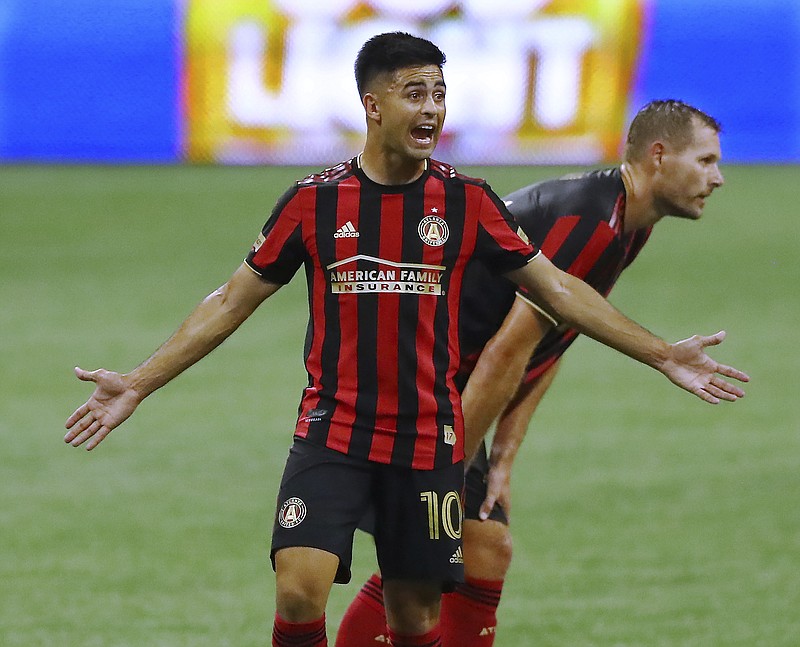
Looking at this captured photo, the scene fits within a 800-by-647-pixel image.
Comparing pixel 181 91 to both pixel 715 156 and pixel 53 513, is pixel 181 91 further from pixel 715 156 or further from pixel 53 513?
pixel 715 156

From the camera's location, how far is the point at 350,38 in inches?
769

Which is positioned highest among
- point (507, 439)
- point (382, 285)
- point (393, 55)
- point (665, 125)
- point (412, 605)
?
point (393, 55)

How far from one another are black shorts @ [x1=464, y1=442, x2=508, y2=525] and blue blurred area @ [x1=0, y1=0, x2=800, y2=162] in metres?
15.1

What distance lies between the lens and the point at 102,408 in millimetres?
4363

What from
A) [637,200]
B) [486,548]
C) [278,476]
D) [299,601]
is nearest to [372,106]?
[637,200]

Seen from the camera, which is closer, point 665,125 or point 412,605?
point 412,605

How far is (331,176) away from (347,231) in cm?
18

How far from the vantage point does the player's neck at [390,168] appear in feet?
14.2

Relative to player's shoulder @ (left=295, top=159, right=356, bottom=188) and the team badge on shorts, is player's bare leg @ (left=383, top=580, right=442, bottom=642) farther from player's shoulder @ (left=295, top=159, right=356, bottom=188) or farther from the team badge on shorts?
player's shoulder @ (left=295, top=159, right=356, bottom=188)

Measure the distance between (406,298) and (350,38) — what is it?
15620 mm

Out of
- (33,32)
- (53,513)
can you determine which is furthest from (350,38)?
(53,513)

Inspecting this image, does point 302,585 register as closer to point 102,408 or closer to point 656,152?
point 102,408

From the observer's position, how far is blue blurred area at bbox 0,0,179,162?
19.6m

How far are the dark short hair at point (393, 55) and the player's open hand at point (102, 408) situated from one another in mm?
1030
